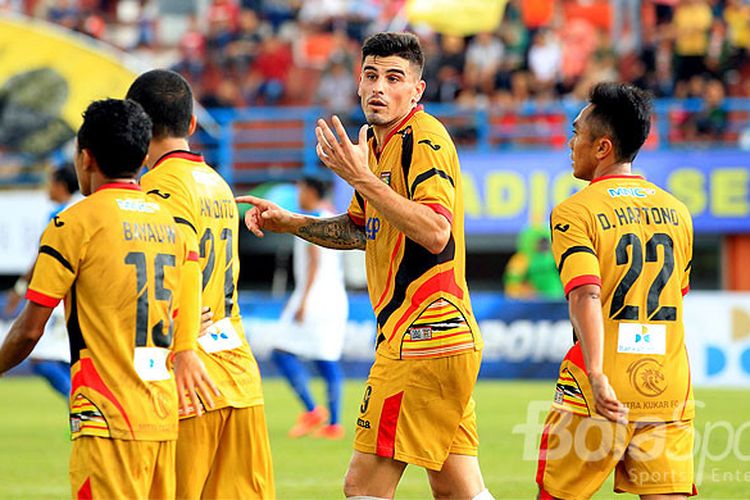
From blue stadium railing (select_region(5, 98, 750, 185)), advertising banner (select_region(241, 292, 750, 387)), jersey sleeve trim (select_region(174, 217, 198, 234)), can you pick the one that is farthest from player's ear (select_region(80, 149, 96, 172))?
blue stadium railing (select_region(5, 98, 750, 185))

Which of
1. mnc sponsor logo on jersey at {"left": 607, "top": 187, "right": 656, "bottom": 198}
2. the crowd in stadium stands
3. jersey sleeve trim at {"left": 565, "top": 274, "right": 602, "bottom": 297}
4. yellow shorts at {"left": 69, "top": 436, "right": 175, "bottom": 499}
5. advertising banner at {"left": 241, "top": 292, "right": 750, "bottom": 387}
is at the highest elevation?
the crowd in stadium stands

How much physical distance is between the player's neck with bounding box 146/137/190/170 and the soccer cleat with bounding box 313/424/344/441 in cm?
707

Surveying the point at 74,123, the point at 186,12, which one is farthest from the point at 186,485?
the point at 186,12

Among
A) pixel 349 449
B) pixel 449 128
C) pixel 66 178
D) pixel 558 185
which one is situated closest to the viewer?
pixel 66 178

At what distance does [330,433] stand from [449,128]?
36.1 ft

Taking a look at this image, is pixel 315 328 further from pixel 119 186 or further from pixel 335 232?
pixel 119 186

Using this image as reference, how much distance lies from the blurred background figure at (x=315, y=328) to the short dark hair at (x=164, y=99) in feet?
21.9

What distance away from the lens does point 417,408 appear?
19.1 ft

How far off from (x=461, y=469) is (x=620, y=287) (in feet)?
3.68

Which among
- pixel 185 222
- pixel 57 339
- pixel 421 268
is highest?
pixel 185 222

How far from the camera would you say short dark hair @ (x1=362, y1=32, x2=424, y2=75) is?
6.11 m

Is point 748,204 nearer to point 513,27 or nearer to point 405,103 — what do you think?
point 513,27

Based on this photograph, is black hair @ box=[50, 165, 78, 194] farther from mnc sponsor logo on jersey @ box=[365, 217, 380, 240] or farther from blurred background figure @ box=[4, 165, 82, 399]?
mnc sponsor logo on jersey @ box=[365, 217, 380, 240]

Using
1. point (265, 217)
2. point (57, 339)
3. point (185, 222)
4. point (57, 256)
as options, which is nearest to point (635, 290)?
point (265, 217)
